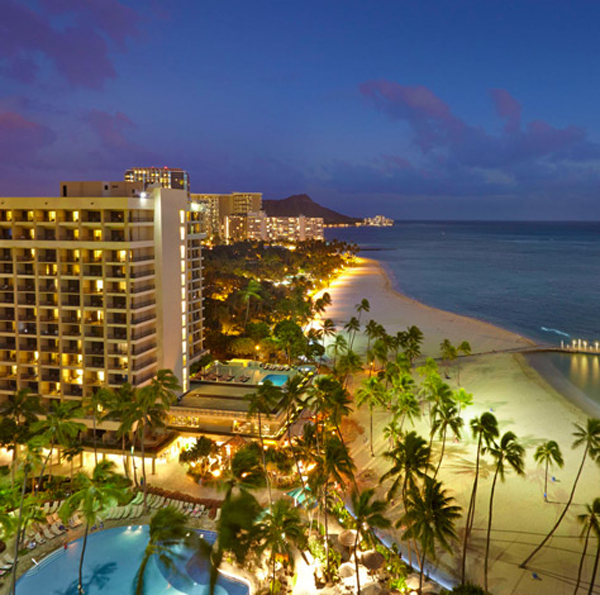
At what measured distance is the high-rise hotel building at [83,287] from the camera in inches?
1567

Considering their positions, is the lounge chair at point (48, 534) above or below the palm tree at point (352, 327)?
below

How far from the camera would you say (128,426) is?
32.6 meters

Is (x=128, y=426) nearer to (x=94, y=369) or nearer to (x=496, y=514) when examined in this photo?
(x=94, y=369)

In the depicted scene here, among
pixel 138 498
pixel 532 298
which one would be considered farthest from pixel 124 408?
pixel 532 298

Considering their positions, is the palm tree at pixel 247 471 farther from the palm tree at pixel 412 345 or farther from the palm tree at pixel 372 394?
the palm tree at pixel 412 345

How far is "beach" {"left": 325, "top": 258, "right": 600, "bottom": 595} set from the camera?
27.2 m

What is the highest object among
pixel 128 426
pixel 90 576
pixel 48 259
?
pixel 48 259

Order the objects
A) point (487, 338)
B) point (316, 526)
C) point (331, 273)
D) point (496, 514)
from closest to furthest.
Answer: point (316, 526) → point (496, 514) → point (487, 338) → point (331, 273)

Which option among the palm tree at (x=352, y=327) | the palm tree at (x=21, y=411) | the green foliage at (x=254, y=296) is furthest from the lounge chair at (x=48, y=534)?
the palm tree at (x=352, y=327)

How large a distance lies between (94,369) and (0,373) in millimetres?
8268

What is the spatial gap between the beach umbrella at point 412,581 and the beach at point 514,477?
75.7 inches

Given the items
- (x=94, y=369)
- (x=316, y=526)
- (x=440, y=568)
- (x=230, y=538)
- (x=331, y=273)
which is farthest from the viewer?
(x=331, y=273)

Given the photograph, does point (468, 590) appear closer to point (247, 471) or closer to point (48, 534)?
point (247, 471)

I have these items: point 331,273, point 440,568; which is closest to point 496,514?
point 440,568
